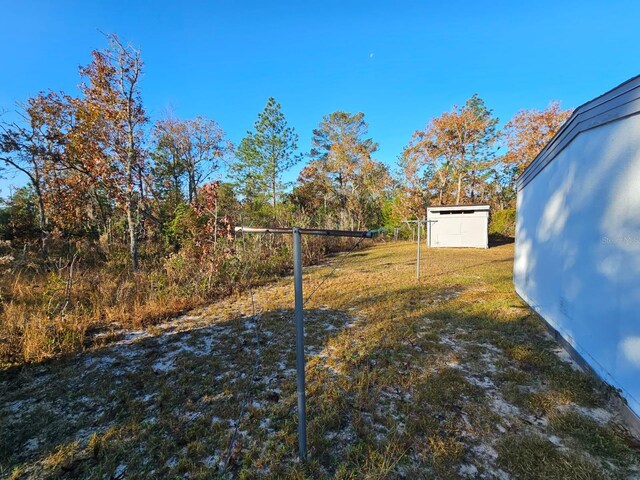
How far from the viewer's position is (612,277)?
6.52 ft

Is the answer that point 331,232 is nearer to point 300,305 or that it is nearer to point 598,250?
point 300,305

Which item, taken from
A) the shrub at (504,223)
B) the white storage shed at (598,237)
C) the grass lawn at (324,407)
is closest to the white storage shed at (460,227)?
the shrub at (504,223)

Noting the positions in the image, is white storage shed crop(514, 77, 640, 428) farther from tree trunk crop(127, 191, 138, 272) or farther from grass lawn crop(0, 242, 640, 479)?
tree trunk crop(127, 191, 138, 272)

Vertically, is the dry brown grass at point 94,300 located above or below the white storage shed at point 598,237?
below

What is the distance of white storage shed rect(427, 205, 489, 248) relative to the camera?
1341 centimetres

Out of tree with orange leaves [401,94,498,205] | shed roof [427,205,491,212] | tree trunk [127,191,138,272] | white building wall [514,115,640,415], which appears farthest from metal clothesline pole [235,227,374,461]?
tree with orange leaves [401,94,498,205]

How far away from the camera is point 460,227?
13719 millimetres

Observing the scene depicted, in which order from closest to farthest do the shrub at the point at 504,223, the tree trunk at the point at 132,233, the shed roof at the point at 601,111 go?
the shed roof at the point at 601,111 < the tree trunk at the point at 132,233 < the shrub at the point at 504,223

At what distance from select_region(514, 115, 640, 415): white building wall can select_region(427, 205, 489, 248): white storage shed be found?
1090 cm

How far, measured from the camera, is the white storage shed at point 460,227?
13406 mm

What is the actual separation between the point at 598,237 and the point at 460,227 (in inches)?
498

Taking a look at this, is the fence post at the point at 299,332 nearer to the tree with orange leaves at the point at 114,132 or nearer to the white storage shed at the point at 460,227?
the tree with orange leaves at the point at 114,132

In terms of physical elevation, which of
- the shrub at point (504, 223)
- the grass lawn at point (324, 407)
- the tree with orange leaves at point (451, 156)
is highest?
the tree with orange leaves at point (451, 156)

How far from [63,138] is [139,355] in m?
7.26
